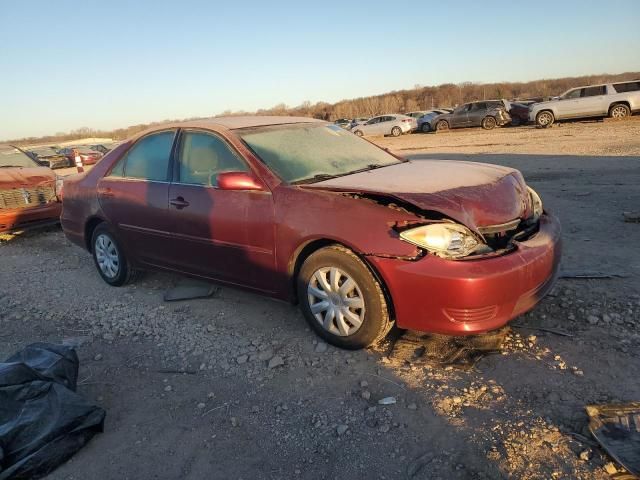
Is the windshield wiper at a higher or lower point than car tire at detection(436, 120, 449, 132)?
higher

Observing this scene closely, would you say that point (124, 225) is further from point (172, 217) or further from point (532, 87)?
point (532, 87)

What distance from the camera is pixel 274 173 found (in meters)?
3.77

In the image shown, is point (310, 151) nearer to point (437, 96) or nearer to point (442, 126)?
point (442, 126)

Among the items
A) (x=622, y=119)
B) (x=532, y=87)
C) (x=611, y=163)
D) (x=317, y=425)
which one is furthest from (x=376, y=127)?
(x=532, y=87)

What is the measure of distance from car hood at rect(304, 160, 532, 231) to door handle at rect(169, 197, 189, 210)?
1223 mm

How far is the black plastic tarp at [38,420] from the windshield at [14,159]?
287 inches

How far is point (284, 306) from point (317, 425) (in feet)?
5.49

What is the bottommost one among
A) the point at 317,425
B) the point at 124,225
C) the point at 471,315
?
the point at 317,425

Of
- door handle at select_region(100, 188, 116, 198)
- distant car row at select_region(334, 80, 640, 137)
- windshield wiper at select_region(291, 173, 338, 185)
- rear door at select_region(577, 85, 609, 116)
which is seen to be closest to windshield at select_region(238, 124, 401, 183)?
windshield wiper at select_region(291, 173, 338, 185)

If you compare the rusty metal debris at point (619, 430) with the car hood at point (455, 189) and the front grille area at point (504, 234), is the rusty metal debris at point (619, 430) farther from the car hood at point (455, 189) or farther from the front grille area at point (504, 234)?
the car hood at point (455, 189)

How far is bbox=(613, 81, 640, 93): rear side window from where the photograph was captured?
65.8ft

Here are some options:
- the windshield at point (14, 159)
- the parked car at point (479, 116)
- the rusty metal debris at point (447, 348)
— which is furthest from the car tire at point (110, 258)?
the parked car at point (479, 116)

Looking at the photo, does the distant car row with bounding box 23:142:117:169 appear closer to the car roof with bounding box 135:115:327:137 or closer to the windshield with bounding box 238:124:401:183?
the car roof with bounding box 135:115:327:137

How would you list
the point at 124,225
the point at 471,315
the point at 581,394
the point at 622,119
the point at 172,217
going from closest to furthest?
1. the point at 581,394
2. the point at 471,315
3. the point at 172,217
4. the point at 124,225
5. the point at 622,119
